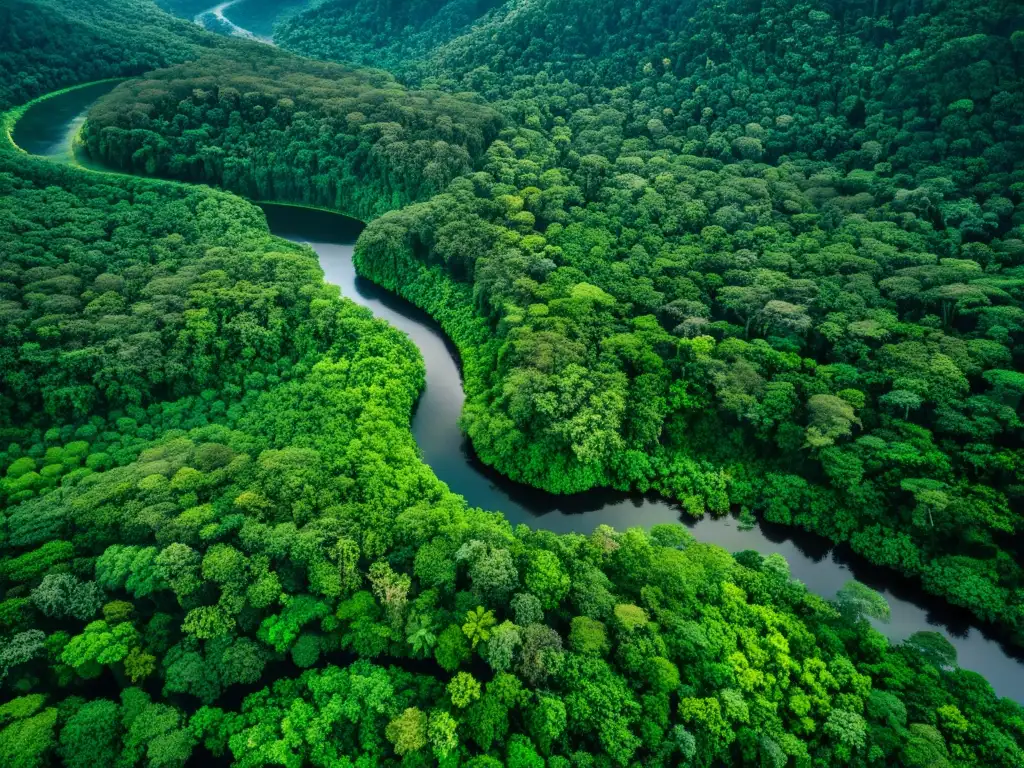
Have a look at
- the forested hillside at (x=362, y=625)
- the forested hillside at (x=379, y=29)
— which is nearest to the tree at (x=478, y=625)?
the forested hillside at (x=362, y=625)

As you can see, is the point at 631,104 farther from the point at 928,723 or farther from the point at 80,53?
the point at 80,53

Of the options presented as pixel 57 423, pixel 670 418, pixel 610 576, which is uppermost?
pixel 670 418

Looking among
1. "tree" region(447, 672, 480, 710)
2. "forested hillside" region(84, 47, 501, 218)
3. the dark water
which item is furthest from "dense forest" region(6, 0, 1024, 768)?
the dark water

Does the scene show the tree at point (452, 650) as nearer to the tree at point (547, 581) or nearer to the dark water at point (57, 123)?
the tree at point (547, 581)

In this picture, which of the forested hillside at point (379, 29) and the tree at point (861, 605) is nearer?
the tree at point (861, 605)

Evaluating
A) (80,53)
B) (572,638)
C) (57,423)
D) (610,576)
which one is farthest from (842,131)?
(80,53)

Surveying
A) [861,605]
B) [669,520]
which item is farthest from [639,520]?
[861,605]
